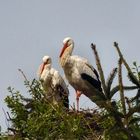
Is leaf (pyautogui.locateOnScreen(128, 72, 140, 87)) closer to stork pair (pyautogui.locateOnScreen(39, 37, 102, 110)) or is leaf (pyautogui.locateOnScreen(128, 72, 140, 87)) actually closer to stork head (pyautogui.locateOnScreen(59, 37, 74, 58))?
stork pair (pyautogui.locateOnScreen(39, 37, 102, 110))

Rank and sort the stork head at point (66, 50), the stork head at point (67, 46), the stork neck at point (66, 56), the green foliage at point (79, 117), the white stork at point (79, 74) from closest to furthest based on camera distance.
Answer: the green foliage at point (79, 117)
the white stork at point (79, 74)
the stork neck at point (66, 56)
the stork head at point (66, 50)
the stork head at point (67, 46)

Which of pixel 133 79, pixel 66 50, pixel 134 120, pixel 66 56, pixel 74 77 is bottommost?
pixel 134 120

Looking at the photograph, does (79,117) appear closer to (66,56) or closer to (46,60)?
(66,56)

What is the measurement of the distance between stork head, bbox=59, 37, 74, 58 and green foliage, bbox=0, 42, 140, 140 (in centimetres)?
447

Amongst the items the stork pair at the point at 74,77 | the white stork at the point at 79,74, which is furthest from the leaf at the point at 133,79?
the white stork at the point at 79,74

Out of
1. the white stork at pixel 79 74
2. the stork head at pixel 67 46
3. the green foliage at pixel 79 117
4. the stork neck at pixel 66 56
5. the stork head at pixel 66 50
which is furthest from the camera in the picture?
the stork head at pixel 67 46

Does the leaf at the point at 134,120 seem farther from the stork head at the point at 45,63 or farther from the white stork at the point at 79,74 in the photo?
the stork head at the point at 45,63

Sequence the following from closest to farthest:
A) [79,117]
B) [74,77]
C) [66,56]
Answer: [79,117] → [74,77] → [66,56]

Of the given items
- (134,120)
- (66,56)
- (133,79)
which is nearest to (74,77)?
(66,56)

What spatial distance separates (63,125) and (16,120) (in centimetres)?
132

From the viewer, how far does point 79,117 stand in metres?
6.42

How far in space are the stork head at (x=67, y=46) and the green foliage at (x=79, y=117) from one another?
4474mm

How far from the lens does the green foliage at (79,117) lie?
419 cm

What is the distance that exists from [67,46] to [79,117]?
809cm
